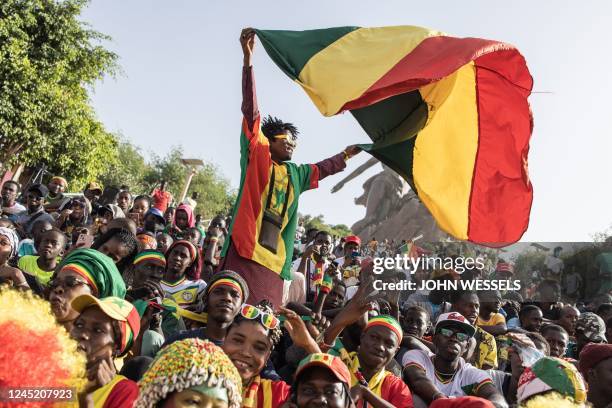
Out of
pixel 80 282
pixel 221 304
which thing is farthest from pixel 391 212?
pixel 80 282

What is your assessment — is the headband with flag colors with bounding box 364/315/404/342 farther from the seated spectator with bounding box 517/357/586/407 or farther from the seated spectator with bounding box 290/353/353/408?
the seated spectator with bounding box 290/353/353/408

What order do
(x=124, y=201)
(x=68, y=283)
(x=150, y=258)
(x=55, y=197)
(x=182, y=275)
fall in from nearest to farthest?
(x=68, y=283) < (x=150, y=258) < (x=182, y=275) < (x=55, y=197) < (x=124, y=201)

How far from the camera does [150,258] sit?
17.9ft

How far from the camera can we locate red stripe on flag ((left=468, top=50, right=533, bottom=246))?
20.1ft

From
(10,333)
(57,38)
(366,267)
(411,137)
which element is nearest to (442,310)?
(366,267)

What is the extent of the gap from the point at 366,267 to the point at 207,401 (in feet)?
22.1

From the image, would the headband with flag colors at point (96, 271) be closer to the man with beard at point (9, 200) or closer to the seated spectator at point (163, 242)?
the seated spectator at point (163, 242)

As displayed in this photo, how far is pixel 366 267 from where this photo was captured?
29.5 feet

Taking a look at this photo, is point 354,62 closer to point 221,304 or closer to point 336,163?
point 336,163

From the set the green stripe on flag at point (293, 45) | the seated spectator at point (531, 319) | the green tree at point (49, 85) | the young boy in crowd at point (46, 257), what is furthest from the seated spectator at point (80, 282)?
the green tree at point (49, 85)

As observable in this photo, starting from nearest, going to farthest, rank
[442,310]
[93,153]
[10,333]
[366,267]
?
[10,333] < [442,310] < [366,267] < [93,153]

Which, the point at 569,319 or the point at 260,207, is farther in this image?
the point at 569,319

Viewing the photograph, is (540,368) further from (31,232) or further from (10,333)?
(31,232)

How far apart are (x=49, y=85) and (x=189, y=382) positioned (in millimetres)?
22721
